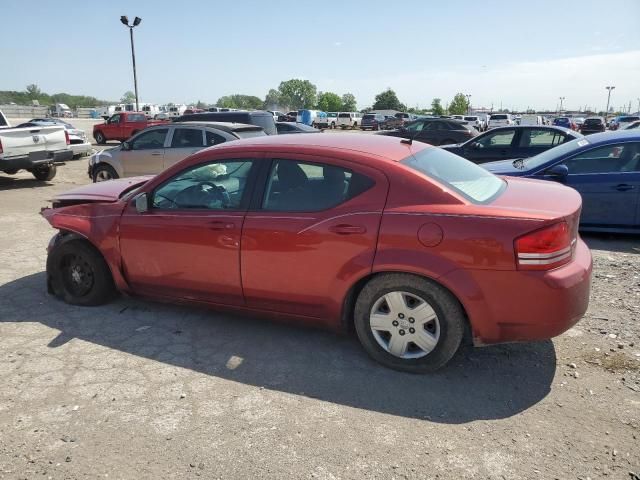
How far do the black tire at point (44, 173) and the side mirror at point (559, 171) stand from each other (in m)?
11.5

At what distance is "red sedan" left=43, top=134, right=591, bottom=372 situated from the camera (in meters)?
2.95

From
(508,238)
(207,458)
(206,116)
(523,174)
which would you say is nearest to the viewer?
(207,458)

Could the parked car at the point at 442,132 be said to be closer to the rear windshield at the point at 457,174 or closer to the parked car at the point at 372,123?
the rear windshield at the point at 457,174

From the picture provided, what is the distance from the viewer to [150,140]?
33.2 feet

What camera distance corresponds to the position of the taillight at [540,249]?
113 inches

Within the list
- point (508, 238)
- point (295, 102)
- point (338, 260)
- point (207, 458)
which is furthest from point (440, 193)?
point (295, 102)

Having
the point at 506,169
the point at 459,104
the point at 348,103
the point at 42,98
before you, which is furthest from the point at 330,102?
→ the point at 506,169

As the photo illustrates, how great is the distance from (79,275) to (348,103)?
394 ft

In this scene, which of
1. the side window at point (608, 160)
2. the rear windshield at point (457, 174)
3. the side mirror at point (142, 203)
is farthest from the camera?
the side window at point (608, 160)

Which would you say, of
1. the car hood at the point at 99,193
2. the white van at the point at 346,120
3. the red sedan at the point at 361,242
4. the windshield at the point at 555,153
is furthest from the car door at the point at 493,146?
the white van at the point at 346,120

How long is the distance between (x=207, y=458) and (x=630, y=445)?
227 cm

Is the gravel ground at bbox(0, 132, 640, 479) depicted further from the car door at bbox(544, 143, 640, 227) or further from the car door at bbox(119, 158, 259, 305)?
the car door at bbox(544, 143, 640, 227)

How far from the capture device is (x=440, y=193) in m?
3.11

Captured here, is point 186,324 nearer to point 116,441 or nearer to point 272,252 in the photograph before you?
point 272,252
